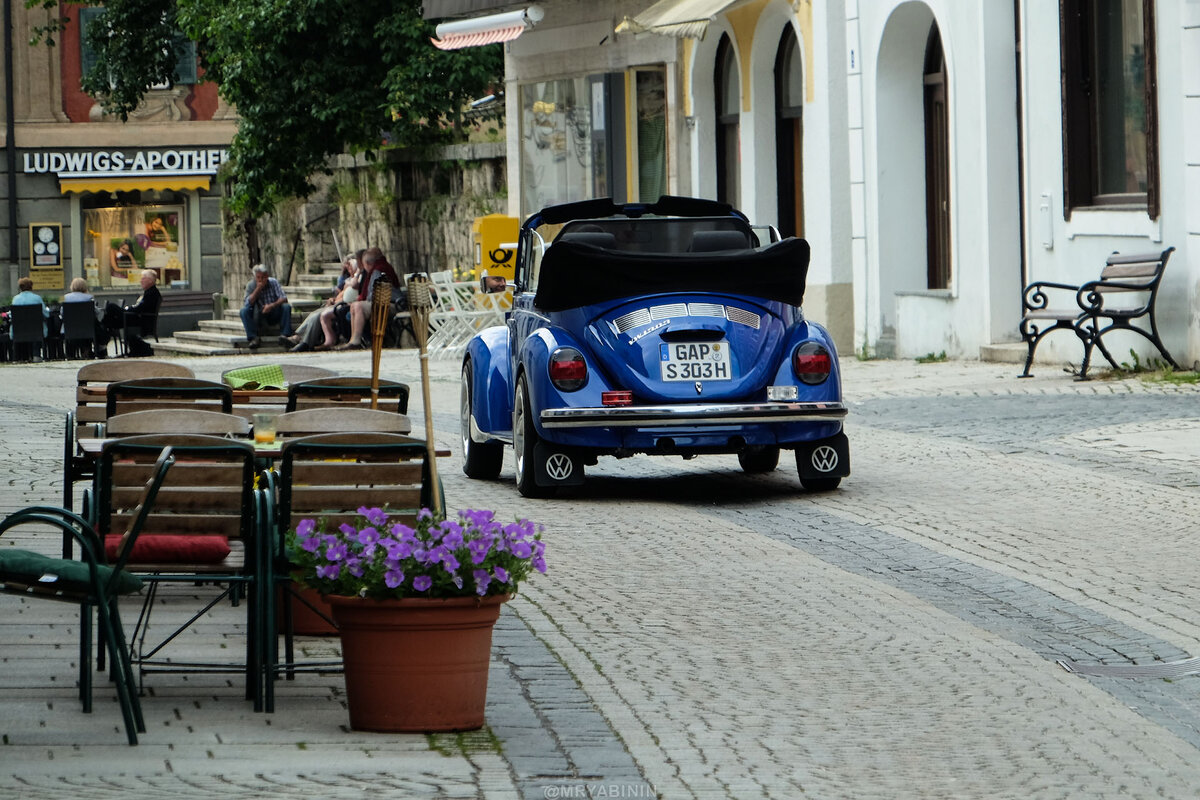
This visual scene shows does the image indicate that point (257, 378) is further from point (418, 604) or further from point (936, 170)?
point (936, 170)

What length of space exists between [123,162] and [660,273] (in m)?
35.9

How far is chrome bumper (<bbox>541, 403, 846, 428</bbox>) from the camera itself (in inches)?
444

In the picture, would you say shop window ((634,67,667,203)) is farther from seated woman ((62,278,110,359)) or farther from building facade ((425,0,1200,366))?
seated woman ((62,278,110,359))

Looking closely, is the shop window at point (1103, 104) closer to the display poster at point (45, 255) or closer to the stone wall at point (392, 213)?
the stone wall at point (392, 213)

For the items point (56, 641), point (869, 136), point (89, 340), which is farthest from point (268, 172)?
point (56, 641)

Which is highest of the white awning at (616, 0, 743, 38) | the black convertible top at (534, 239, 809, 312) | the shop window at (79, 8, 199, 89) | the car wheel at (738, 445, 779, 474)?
the shop window at (79, 8, 199, 89)

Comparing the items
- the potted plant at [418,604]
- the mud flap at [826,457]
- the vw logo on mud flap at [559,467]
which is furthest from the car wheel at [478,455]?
the potted plant at [418,604]

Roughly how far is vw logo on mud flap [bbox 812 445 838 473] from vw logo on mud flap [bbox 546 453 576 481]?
4.53 ft

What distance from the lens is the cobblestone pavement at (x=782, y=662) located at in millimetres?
5406

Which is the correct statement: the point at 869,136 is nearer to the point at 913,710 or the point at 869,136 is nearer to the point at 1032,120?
the point at 1032,120

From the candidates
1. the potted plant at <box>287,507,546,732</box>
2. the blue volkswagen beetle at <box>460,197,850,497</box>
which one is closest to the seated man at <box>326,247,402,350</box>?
the blue volkswagen beetle at <box>460,197,850,497</box>

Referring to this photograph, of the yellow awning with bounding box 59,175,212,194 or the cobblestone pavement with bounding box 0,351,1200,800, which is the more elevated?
the yellow awning with bounding box 59,175,212,194

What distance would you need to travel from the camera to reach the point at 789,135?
975 inches

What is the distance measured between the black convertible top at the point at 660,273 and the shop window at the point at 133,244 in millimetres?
36697
